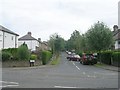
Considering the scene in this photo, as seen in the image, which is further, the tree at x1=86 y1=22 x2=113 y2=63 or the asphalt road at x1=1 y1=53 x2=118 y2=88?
the tree at x1=86 y1=22 x2=113 y2=63

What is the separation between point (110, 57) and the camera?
132ft

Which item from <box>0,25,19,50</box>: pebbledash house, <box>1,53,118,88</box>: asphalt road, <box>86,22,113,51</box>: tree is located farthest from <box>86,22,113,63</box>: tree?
<box>1,53,118,88</box>: asphalt road

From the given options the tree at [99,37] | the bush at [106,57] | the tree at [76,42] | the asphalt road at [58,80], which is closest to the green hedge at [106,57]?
the bush at [106,57]

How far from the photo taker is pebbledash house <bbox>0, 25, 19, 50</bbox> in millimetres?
56469

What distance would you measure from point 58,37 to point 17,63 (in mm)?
73179

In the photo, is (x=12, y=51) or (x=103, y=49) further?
(x=103, y=49)

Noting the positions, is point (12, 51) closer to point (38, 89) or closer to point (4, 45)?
point (4, 45)

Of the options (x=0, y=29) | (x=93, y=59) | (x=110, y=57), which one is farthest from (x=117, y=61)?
(x=0, y=29)

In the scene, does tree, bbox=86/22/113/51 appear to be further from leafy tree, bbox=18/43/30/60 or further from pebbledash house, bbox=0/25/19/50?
pebbledash house, bbox=0/25/19/50

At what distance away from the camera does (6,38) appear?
2338 inches

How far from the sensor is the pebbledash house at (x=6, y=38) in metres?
56.5

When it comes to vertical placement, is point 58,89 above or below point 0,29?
below

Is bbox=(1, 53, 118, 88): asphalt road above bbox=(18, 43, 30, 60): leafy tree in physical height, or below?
below

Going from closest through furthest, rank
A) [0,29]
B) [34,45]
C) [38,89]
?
1. [38,89]
2. [0,29]
3. [34,45]
